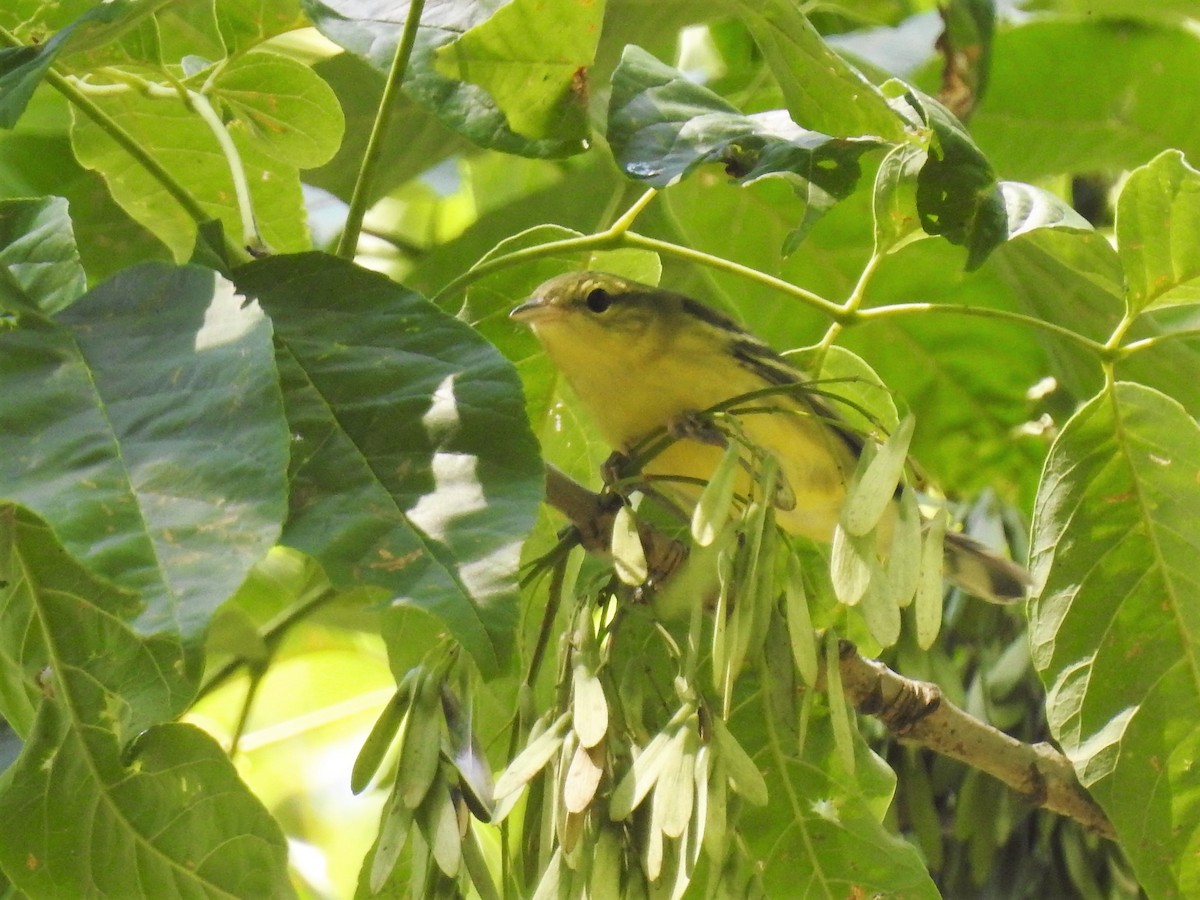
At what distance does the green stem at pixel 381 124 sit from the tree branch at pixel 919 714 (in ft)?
0.94

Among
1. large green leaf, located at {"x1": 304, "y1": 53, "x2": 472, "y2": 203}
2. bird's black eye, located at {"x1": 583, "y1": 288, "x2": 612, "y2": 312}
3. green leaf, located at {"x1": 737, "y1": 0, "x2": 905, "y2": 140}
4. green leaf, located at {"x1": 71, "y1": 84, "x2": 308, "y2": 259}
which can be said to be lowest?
bird's black eye, located at {"x1": 583, "y1": 288, "x2": 612, "y2": 312}

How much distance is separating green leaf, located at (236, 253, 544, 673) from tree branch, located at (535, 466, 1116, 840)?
9.9 inches

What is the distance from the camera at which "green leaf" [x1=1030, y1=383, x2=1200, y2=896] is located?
1.44m

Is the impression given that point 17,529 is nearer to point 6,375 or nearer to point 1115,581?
point 6,375

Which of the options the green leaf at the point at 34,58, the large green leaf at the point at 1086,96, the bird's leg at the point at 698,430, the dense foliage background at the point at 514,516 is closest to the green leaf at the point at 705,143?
the dense foliage background at the point at 514,516

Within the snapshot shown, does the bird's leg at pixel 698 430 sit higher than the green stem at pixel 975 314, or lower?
lower

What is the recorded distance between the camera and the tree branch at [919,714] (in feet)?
4.32

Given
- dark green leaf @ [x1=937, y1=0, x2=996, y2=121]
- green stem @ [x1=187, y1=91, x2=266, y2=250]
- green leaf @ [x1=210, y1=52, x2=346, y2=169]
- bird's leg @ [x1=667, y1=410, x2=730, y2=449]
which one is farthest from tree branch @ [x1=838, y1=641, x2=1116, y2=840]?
dark green leaf @ [x1=937, y1=0, x2=996, y2=121]

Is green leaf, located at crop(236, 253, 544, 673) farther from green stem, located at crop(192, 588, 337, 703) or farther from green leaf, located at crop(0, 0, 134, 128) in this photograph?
green stem, located at crop(192, 588, 337, 703)

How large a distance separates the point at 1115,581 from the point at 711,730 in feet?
2.04

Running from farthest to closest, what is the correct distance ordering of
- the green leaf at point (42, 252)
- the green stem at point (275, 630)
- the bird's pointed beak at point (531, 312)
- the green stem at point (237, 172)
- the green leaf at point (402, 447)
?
1. the green stem at point (275, 630)
2. the bird's pointed beak at point (531, 312)
3. the green stem at point (237, 172)
4. the green leaf at point (42, 252)
5. the green leaf at point (402, 447)

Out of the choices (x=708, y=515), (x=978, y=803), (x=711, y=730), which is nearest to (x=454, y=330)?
(x=708, y=515)

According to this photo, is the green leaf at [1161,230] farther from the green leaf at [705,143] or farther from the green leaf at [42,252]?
the green leaf at [42,252]

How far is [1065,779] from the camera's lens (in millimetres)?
1660
